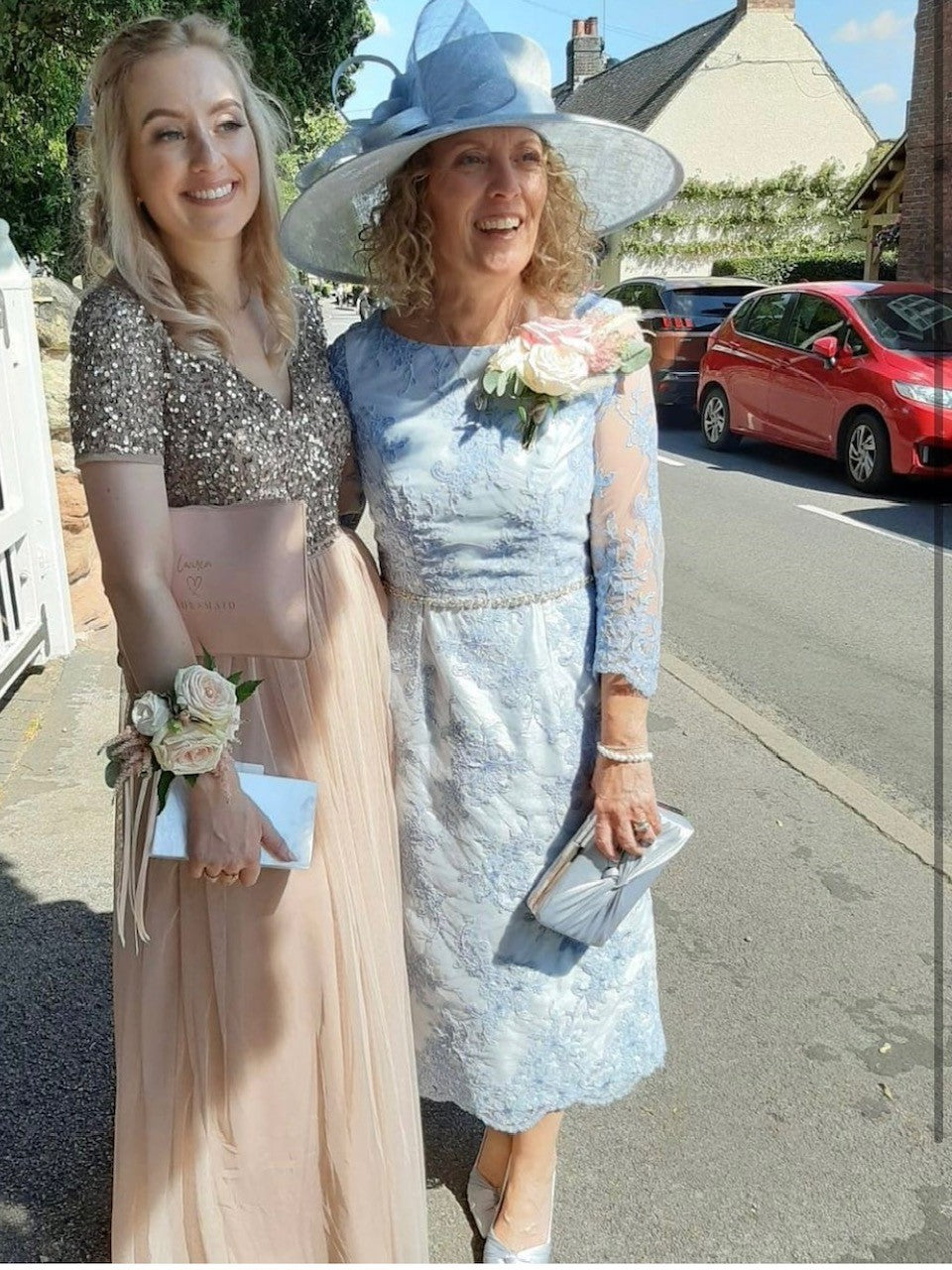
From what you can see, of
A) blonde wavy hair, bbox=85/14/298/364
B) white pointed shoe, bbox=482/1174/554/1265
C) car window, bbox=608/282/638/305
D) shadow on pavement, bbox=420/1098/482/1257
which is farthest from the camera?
car window, bbox=608/282/638/305

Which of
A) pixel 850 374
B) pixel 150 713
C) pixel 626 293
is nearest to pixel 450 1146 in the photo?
pixel 150 713

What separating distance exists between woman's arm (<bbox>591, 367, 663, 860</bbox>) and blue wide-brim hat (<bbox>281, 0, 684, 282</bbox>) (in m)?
0.46

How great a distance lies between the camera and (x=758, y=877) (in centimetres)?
349

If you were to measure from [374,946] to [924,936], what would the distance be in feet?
6.27

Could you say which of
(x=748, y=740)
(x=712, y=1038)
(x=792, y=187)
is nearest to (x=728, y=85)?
(x=792, y=187)

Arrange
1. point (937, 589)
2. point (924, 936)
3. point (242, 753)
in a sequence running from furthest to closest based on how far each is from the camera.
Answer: point (937, 589) < point (924, 936) < point (242, 753)

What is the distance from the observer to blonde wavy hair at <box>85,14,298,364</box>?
5.58 feet

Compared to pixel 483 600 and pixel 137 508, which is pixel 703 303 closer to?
pixel 483 600

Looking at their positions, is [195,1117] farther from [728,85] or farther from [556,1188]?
[728,85]

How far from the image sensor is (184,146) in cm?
172

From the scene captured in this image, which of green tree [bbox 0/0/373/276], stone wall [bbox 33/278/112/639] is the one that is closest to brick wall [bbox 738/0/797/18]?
green tree [bbox 0/0/373/276]

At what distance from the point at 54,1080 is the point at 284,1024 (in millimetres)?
1034

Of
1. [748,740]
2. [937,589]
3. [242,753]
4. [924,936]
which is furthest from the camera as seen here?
[937,589]

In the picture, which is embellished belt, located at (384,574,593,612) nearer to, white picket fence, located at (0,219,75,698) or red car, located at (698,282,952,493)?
white picket fence, located at (0,219,75,698)
